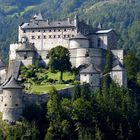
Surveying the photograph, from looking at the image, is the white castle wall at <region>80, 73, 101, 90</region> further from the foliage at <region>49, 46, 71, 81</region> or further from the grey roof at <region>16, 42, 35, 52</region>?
the grey roof at <region>16, 42, 35, 52</region>

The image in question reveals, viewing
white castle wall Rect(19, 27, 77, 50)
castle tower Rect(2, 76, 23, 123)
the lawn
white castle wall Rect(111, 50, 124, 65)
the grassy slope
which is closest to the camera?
castle tower Rect(2, 76, 23, 123)

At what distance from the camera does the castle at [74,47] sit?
91.8 metres

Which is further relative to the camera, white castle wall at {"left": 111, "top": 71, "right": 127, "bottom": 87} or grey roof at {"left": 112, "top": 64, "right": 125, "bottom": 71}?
grey roof at {"left": 112, "top": 64, "right": 125, "bottom": 71}

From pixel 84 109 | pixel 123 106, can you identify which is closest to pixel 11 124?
pixel 84 109

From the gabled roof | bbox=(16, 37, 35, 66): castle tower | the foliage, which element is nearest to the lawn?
the foliage

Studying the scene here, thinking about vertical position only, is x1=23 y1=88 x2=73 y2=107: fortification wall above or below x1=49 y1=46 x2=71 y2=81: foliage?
below

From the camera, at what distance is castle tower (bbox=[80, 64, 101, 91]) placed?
294 ft

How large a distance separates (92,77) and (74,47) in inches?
484

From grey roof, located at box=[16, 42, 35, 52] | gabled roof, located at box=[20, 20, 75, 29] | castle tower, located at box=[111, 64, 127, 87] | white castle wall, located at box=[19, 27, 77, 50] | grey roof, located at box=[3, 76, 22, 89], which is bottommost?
grey roof, located at box=[3, 76, 22, 89]

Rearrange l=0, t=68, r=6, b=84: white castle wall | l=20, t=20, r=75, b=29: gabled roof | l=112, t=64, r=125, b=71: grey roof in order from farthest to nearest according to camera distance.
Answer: l=20, t=20, r=75, b=29: gabled roof
l=0, t=68, r=6, b=84: white castle wall
l=112, t=64, r=125, b=71: grey roof

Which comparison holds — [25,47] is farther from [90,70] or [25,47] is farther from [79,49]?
[90,70]

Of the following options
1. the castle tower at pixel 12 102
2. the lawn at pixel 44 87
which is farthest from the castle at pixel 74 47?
the lawn at pixel 44 87

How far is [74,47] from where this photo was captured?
101 m

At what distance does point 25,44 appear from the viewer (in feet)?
333
